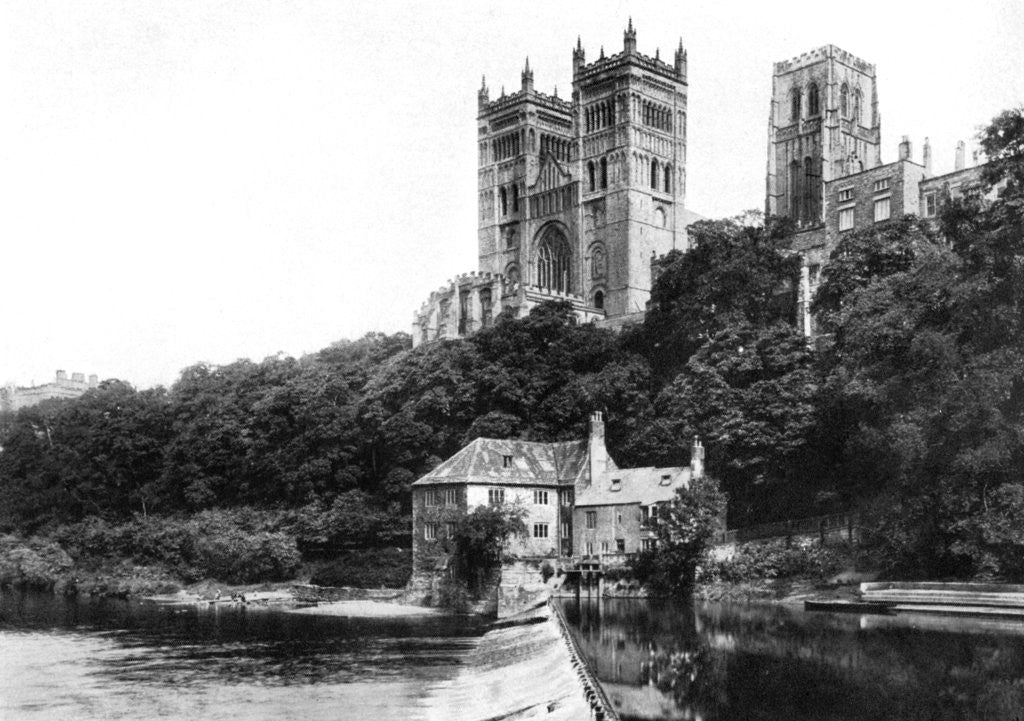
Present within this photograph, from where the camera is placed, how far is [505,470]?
72.7 m

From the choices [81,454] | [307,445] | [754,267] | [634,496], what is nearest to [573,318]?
[754,267]

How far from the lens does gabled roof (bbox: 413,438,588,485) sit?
236 ft

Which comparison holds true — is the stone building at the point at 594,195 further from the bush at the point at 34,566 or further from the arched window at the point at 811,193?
the bush at the point at 34,566

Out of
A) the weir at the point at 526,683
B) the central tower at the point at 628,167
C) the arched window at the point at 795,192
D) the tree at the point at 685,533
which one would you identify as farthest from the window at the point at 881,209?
Answer: the arched window at the point at 795,192

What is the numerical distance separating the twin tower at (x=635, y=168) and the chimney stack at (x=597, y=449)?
4978cm

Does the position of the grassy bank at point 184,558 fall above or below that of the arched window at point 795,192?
below

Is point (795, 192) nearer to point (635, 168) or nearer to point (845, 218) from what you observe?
point (635, 168)

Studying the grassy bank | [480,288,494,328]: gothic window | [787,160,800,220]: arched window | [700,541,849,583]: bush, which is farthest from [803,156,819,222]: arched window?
[700,541,849,583]: bush

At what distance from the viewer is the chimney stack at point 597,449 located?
2869 inches

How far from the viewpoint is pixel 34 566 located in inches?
3538

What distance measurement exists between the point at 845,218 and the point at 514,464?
2965 cm

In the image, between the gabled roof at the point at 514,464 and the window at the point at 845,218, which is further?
the window at the point at 845,218

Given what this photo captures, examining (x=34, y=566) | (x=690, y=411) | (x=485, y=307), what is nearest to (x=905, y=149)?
(x=690, y=411)

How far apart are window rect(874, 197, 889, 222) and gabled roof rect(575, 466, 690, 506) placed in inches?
1028
